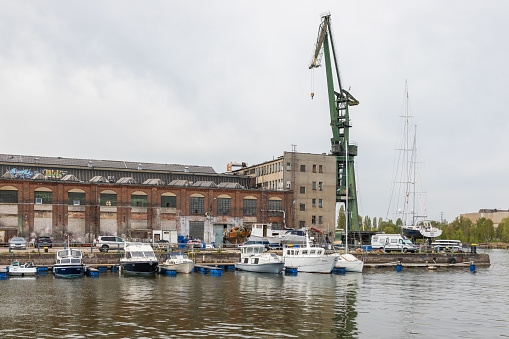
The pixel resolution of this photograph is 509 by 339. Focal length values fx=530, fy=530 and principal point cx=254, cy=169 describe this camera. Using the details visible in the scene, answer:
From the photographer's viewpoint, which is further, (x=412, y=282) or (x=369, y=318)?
(x=412, y=282)

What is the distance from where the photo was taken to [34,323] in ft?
99.1

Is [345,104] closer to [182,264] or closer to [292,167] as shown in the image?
[292,167]

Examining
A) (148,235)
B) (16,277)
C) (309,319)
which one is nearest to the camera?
(309,319)

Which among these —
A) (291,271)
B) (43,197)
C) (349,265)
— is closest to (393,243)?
(349,265)

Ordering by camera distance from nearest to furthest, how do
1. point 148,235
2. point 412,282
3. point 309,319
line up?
point 309,319
point 412,282
point 148,235

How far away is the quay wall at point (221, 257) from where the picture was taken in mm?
59562

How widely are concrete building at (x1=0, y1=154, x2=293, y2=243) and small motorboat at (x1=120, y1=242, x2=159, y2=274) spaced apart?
27349 millimetres

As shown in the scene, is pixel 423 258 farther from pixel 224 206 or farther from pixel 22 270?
pixel 22 270

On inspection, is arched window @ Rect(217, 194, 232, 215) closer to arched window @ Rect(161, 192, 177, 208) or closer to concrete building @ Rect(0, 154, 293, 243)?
concrete building @ Rect(0, 154, 293, 243)

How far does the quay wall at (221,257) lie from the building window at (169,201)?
861 inches

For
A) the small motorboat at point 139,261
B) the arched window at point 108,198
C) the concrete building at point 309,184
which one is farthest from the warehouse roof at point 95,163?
the small motorboat at point 139,261

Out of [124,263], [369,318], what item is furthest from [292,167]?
[369,318]

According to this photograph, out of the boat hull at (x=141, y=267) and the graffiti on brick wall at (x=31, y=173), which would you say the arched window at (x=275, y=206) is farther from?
the boat hull at (x=141, y=267)

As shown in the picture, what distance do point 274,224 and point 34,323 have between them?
226ft
